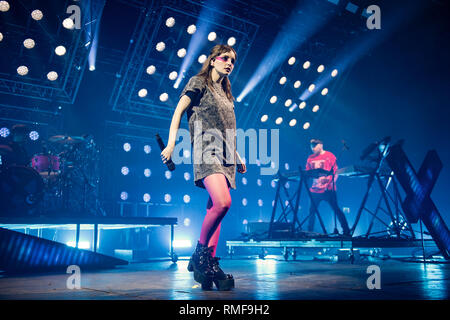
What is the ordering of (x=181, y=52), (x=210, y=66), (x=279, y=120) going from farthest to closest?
(x=279, y=120) → (x=181, y=52) → (x=210, y=66)

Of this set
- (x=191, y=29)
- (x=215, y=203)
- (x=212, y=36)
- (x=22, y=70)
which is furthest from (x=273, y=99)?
(x=215, y=203)

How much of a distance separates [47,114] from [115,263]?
4794mm

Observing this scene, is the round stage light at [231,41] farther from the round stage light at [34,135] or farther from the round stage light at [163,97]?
the round stage light at [34,135]

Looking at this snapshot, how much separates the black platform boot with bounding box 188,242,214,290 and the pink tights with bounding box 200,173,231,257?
0.07 metres

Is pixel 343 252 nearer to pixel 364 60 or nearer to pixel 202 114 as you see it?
pixel 202 114

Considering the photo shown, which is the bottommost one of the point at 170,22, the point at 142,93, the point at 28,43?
the point at 142,93

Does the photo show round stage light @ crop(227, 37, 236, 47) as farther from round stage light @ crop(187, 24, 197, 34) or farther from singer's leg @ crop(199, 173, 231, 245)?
singer's leg @ crop(199, 173, 231, 245)

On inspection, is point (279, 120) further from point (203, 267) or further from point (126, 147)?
point (203, 267)

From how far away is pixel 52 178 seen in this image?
701cm

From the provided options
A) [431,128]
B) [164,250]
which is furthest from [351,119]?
[164,250]

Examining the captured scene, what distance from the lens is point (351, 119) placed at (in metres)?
10.5

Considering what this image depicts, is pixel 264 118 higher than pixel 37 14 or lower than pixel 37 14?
lower

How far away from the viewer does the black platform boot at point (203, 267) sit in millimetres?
2451

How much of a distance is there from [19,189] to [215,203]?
4.78 metres
